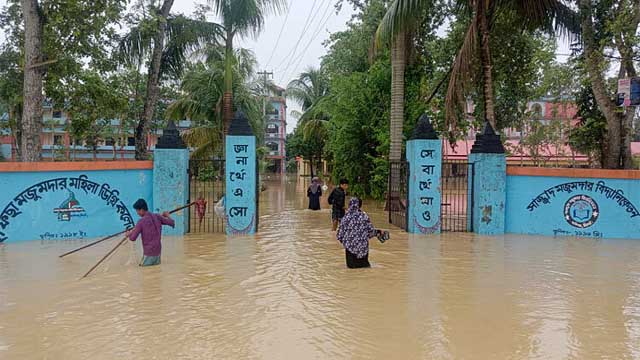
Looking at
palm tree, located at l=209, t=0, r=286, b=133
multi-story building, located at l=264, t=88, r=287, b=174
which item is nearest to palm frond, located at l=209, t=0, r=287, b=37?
palm tree, located at l=209, t=0, r=286, b=133

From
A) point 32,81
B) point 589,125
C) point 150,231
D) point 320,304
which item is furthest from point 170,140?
point 589,125

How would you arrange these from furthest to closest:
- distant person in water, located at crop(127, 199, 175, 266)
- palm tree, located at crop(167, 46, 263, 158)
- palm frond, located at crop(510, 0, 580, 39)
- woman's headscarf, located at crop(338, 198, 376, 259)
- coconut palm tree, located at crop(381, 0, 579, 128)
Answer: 1. palm tree, located at crop(167, 46, 263, 158)
2. palm frond, located at crop(510, 0, 580, 39)
3. coconut palm tree, located at crop(381, 0, 579, 128)
4. woman's headscarf, located at crop(338, 198, 376, 259)
5. distant person in water, located at crop(127, 199, 175, 266)

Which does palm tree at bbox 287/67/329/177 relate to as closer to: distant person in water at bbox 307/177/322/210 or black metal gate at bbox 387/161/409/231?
distant person in water at bbox 307/177/322/210

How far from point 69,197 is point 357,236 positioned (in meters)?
7.21

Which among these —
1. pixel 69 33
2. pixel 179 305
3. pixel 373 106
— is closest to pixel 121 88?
pixel 69 33

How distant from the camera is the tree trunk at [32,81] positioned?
13781 millimetres

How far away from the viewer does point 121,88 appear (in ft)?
55.8

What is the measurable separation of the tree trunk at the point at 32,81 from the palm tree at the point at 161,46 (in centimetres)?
327

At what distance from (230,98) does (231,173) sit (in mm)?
8528

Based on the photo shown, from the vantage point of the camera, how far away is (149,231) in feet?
30.1

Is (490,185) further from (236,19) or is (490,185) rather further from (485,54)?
(236,19)

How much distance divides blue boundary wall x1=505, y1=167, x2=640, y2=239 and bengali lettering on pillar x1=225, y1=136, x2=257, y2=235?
6.85 m

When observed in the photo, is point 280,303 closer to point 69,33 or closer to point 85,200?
point 85,200

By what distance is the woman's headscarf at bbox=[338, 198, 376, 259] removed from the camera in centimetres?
932
